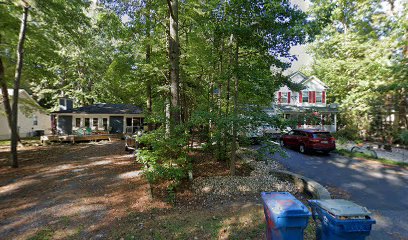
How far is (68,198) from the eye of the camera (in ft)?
21.4

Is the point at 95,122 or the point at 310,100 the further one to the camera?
the point at 310,100

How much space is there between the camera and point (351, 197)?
21.0ft

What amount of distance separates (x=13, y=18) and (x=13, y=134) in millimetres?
6762

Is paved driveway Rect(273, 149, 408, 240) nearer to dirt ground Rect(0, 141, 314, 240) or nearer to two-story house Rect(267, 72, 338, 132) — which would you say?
dirt ground Rect(0, 141, 314, 240)

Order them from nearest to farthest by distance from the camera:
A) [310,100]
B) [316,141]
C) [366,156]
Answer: [366,156] → [316,141] → [310,100]

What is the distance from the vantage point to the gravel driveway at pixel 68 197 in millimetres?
4820

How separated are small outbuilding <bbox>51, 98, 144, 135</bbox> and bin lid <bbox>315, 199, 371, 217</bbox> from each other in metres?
21.2

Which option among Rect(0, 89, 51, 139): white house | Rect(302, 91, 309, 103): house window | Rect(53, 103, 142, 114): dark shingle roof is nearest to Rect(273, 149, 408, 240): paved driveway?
Rect(302, 91, 309, 103): house window

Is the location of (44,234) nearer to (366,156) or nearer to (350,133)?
(366,156)

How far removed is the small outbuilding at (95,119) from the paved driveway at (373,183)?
57.3ft

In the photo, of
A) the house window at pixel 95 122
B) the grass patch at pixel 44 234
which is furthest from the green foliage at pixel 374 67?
the house window at pixel 95 122

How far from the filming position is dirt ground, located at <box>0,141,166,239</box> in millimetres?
4805

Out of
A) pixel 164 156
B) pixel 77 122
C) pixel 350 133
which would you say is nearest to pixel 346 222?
pixel 164 156

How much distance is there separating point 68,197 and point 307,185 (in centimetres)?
729
